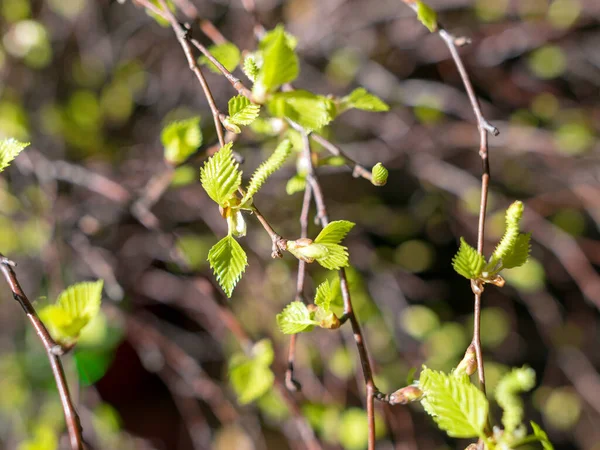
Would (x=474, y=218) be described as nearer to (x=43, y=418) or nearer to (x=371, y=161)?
(x=371, y=161)

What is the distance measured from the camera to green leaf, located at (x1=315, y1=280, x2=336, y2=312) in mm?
409

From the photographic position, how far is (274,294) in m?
1.20

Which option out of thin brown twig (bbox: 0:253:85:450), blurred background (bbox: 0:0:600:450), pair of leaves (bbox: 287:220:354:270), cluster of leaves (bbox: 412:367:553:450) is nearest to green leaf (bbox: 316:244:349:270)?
pair of leaves (bbox: 287:220:354:270)

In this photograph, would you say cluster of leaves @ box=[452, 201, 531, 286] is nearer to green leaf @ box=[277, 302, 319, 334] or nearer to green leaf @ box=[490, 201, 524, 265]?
green leaf @ box=[490, 201, 524, 265]

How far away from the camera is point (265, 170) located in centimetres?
39

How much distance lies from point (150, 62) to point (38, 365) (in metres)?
0.80

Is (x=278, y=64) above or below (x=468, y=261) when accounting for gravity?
above

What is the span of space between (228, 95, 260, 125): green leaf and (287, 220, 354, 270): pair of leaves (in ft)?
0.32

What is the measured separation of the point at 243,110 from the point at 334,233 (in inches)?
4.4

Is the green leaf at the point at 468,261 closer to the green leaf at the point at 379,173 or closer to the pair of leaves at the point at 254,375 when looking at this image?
the green leaf at the point at 379,173

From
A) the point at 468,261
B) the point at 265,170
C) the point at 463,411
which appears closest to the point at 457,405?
the point at 463,411

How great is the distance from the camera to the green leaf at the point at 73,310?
47 centimetres

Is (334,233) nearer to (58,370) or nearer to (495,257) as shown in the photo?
(495,257)

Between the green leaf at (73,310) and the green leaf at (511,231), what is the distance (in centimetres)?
35
